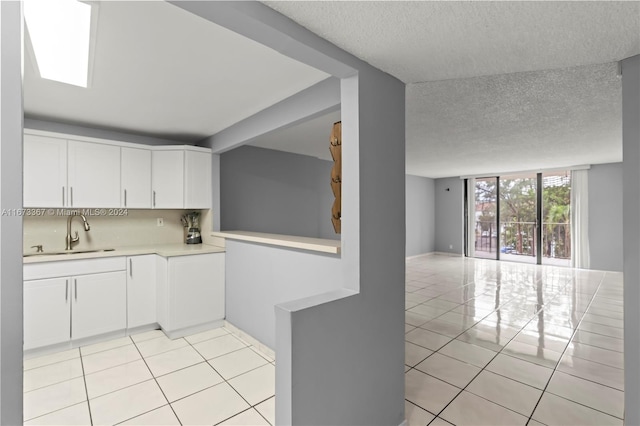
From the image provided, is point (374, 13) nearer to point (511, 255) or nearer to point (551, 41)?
point (551, 41)

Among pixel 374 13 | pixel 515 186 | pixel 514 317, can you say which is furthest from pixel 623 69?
pixel 515 186

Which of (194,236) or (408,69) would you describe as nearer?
(408,69)

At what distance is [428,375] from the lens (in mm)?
2514

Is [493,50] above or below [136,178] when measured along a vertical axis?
above

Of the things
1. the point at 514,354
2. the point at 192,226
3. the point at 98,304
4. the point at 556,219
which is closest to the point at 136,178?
the point at 192,226

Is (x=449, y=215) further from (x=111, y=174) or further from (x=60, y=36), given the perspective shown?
(x=60, y=36)

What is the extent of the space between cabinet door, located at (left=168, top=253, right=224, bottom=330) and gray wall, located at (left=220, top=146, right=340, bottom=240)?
940 mm

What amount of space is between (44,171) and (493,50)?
12.6 ft

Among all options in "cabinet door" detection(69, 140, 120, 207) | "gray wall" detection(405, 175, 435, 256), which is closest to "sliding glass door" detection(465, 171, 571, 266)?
"gray wall" detection(405, 175, 435, 256)

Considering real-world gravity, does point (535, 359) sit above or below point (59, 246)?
below

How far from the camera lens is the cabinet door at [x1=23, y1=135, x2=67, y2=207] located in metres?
2.91

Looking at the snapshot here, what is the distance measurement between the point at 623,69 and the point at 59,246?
15.8 ft

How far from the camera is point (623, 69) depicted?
5.00 ft

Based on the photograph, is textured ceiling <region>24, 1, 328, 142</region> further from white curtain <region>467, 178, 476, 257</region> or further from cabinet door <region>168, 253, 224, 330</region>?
white curtain <region>467, 178, 476, 257</region>
